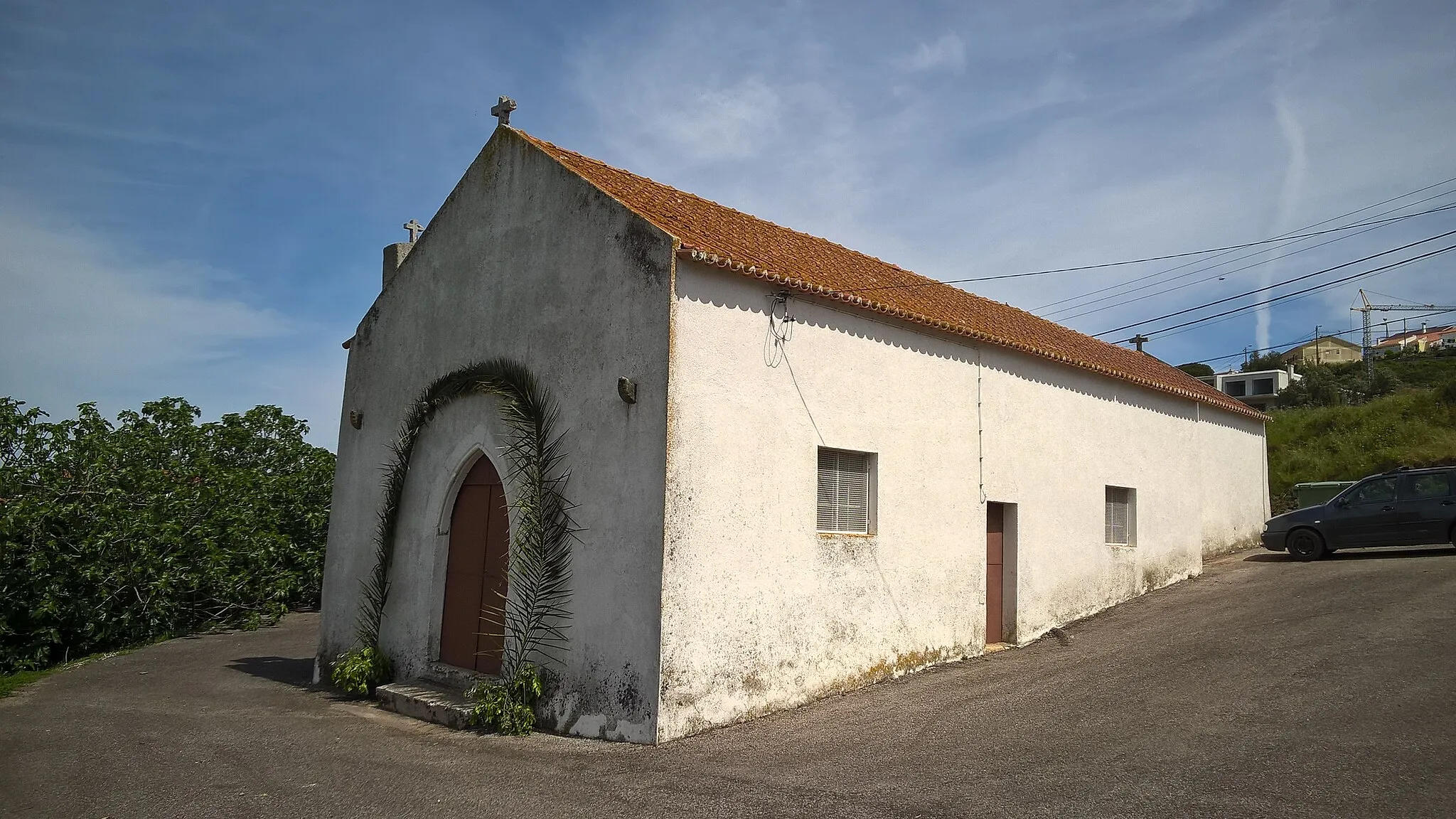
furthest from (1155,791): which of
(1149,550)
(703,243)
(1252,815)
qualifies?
(1149,550)

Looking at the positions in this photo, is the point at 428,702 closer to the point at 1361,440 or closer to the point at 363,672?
the point at 363,672

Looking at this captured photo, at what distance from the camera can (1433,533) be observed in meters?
14.9

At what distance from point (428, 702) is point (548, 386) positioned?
138 inches

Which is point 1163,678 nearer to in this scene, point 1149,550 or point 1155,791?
point 1155,791

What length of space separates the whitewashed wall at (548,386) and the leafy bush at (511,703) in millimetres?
231

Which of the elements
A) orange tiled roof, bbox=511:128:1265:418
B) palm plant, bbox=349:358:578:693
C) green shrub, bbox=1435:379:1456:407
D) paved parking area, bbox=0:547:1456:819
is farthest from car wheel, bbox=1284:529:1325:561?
palm plant, bbox=349:358:578:693

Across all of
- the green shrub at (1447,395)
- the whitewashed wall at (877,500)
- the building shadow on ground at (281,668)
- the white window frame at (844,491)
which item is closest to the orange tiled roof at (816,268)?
the whitewashed wall at (877,500)

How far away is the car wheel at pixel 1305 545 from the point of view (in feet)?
52.7

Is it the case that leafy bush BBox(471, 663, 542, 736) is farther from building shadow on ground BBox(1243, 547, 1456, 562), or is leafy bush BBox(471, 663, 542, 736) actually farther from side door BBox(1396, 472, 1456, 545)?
side door BBox(1396, 472, 1456, 545)

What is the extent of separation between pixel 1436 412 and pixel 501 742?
25471 millimetres

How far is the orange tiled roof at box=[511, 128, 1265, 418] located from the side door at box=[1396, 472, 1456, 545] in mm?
3789

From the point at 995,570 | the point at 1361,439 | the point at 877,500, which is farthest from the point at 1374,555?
the point at 877,500

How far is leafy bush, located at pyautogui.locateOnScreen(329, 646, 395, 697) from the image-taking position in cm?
1100

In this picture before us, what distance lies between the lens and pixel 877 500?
404 inches
